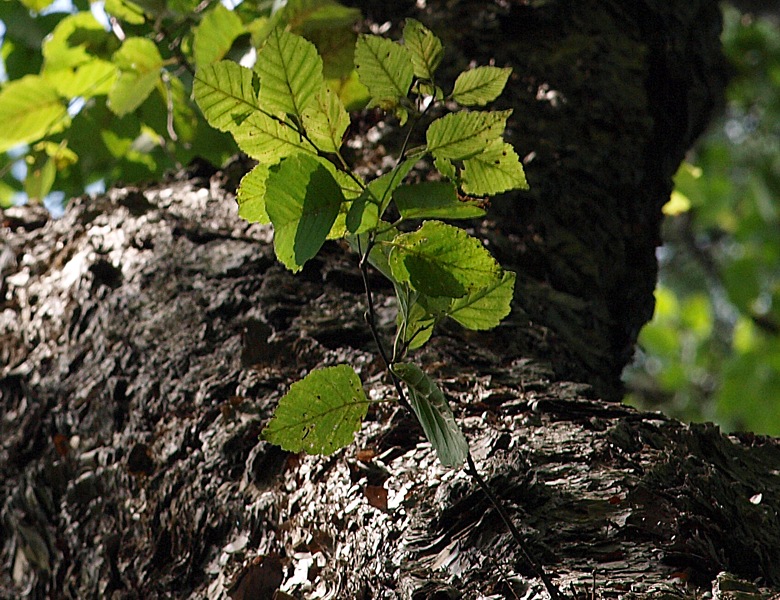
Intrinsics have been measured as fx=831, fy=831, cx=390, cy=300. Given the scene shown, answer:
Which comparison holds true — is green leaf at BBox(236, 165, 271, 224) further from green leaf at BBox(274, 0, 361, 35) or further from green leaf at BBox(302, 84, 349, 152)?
green leaf at BBox(274, 0, 361, 35)

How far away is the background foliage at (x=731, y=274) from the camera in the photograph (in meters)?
3.94

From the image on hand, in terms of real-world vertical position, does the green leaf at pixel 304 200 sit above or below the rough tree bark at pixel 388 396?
above

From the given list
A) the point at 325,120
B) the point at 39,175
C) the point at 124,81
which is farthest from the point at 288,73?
the point at 39,175

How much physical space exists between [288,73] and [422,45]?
99mm

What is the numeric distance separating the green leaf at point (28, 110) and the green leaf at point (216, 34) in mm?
346

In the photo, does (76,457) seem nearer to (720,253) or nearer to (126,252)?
(126,252)

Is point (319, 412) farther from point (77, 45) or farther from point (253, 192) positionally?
point (77, 45)

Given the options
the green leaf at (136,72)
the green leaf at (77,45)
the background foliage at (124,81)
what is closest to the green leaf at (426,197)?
the background foliage at (124,81)

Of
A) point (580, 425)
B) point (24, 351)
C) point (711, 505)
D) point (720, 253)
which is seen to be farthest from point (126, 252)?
point (720, 253)

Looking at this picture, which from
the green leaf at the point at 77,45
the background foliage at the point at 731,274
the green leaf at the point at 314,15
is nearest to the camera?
the green leaf at the point at 314,15

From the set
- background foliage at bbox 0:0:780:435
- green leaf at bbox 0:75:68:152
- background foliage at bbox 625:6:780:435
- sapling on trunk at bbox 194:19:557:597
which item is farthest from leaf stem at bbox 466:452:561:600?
background foliage at bbox 625:6:780:435

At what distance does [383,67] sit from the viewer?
55 centimetres

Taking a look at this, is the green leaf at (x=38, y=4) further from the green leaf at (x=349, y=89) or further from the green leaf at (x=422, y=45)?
the green leaf at (x=422, y=45)

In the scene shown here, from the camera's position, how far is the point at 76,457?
83 centimetres
